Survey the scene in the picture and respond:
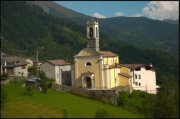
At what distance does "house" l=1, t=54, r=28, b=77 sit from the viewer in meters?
70.5

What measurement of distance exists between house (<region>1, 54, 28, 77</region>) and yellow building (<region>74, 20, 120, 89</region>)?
33.0ft

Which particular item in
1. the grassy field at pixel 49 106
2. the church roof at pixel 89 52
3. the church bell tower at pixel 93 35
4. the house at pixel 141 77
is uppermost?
the church bell tower at pixel 93 35

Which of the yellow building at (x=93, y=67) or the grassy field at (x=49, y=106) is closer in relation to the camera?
the grassy field at (x=49, y=106)

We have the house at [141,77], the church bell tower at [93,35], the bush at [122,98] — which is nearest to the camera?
the bush at [122,98]

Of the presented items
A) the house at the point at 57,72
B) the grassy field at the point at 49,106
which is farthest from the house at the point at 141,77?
the grassy field at the point at 49,106

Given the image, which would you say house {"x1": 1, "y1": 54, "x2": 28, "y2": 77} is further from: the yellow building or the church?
the yellow building

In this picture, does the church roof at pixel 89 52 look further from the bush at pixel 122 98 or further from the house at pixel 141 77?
the bush at pixel 122 98

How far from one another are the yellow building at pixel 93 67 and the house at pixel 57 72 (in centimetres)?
402

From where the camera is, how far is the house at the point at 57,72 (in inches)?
2776

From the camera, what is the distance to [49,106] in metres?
50.9

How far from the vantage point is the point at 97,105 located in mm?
54219

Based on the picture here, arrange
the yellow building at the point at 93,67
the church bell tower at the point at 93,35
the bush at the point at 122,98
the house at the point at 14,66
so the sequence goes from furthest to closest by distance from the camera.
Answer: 1. the house at the point at 14,66
2. the church bell tower at the point at 93,35
3. the yellow building at the point at 93,67
4. the bush at the point at 122,98

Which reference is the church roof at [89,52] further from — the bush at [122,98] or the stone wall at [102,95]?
the bush at [122,98]

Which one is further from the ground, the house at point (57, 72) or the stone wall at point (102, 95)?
the house at point (57, 72)
